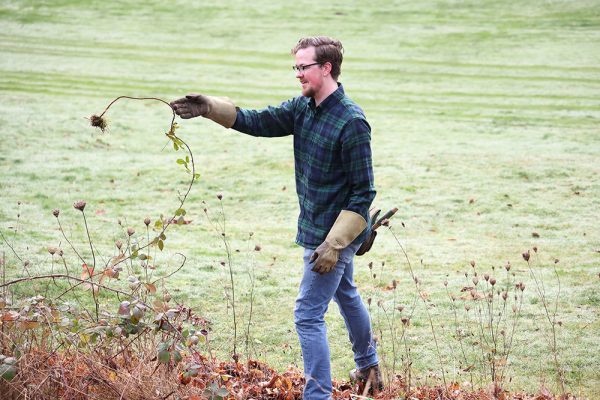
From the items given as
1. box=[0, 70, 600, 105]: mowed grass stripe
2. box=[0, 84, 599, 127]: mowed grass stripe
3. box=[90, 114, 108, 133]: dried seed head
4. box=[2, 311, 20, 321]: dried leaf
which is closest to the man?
box=[90, 114, 108, 133]: dried seed head

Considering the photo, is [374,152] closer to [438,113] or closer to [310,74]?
[438,113]

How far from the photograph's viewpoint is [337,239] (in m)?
3.99

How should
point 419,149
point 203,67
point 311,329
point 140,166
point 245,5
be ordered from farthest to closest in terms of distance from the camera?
1. point 245,5
2. point 203,67
3. point 419,149
4. point 140,166
5. point 311,329

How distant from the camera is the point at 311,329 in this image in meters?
4.09

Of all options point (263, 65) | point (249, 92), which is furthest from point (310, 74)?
point (263, 65)

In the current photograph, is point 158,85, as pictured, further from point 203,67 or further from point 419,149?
point 419,149

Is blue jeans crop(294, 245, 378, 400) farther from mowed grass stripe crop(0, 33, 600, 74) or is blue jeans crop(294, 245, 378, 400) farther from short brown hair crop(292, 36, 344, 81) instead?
mowed grass stripe crop(0, 33, 600, 74)

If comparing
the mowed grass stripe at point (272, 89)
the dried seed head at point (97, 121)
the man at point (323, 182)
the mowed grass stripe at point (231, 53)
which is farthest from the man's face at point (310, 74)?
the mowed grass stripe at point (231, 53)

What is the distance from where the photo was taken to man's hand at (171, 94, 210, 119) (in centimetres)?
423

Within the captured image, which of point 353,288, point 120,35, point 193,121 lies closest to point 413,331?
point 353,288

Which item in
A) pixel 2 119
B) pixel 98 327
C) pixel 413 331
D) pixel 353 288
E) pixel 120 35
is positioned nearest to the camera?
pixel 98 327

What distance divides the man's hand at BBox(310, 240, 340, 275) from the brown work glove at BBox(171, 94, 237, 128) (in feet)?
3.24

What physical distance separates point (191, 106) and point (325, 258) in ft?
3.80

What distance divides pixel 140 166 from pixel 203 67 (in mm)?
10708
